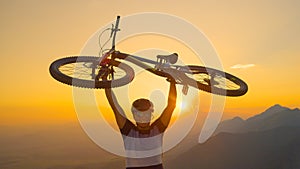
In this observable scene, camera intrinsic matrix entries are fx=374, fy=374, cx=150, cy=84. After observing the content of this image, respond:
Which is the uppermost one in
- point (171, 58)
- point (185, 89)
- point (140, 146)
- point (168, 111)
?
point (171, 58)

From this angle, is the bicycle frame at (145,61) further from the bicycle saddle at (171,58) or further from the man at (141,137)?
the man at (141,137)

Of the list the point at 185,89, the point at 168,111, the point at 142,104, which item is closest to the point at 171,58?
the point at 185,89

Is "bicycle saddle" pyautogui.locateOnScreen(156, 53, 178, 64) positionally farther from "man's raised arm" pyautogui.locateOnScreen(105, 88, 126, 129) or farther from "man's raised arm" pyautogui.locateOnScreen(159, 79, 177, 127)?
"man's raised arm" pyautogui.locateOnScreen(105, 88, 126, 129)

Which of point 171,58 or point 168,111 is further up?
point 171,58

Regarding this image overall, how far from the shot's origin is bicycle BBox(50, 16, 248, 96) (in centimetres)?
521

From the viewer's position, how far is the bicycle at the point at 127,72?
5.21 meters

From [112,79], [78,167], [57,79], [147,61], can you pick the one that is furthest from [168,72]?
[78,167]

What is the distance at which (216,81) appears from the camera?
605cm

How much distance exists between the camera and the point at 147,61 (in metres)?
5.48

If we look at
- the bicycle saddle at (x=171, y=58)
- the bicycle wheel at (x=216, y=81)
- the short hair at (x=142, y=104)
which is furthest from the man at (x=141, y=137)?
the bicycle wheel at (x=216, y=81)

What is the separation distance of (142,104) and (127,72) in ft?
5.04

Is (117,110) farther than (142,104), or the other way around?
(117,110)

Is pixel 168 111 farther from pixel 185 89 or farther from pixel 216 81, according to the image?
pixel 216 81

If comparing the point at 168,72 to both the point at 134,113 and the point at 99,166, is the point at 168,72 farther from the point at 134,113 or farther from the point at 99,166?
the point at 99,166
